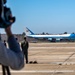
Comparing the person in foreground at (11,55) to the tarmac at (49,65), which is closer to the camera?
the person in foreground at (11,55)

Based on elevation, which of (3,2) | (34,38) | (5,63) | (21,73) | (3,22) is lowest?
(34,38)

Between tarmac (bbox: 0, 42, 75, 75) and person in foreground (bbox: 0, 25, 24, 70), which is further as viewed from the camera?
tarmac (bbox: 0, 42, 75, 75)

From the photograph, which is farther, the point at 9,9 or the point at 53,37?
the point at 53,37

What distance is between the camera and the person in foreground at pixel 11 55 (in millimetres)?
1551

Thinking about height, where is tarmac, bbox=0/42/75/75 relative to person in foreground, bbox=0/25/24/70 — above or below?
below

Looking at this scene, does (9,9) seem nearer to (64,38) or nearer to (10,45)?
(10,45)

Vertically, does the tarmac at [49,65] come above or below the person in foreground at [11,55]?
below

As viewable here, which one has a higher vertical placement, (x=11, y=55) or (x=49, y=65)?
(x=11, y=55)

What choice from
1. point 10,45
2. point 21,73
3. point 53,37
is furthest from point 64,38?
point 10,45

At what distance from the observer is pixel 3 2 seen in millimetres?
1656

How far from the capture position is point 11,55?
62.6 inches

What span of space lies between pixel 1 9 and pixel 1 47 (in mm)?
203

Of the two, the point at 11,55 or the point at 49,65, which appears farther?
the point at 49,65

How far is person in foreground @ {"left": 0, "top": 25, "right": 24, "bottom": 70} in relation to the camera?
1.55m
